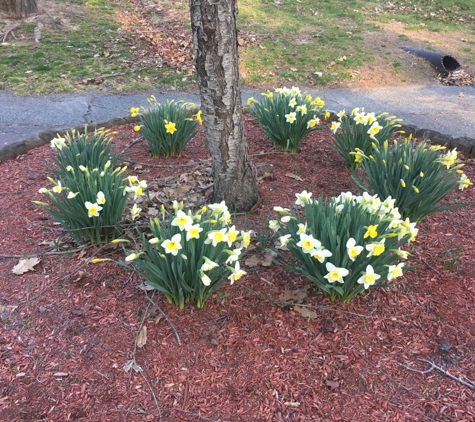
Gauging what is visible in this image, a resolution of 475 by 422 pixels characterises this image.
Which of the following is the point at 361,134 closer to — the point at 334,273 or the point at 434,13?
the point at 334,273

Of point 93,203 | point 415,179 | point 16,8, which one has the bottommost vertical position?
point 93,203

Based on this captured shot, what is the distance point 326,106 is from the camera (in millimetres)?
5645

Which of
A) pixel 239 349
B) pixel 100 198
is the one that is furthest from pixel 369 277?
pixel 100 198

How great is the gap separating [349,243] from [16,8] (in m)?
9.80

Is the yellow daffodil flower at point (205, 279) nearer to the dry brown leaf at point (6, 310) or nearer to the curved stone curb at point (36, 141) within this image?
the dry brown leaf at point (6, 310)

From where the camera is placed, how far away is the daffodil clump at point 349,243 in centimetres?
188

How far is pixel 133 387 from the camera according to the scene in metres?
1.81

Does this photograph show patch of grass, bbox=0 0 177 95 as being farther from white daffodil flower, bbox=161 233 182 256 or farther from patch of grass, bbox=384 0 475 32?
patch of grass, bbox=384 0 475 32

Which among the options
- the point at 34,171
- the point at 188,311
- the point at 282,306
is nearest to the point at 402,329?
the point at 282,306

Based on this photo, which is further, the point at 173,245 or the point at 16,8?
the point at 16,8

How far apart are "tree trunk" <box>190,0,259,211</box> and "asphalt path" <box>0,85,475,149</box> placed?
2.85 m

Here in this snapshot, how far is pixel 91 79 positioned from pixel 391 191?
539 cm

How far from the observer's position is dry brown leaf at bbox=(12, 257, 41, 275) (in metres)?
2.47

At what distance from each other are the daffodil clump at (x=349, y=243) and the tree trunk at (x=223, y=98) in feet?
2.52
